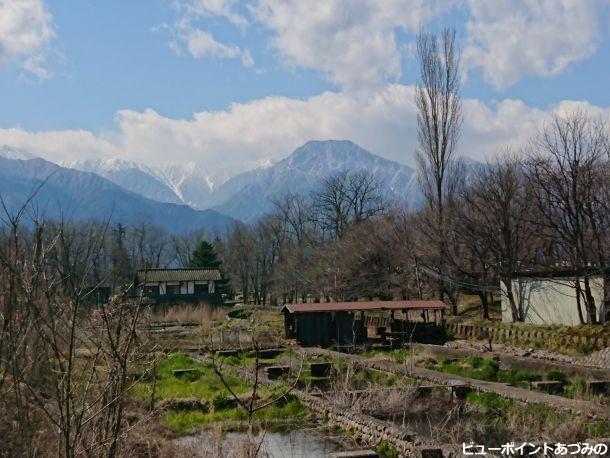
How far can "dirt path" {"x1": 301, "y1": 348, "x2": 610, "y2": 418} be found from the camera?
1272 centimetres

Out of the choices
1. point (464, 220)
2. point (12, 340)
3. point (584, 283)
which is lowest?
point (12, 340)

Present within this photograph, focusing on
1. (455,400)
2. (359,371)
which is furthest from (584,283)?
(455,400)

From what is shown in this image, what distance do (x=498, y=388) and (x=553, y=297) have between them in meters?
14.2

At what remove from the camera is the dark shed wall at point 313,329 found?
100ft

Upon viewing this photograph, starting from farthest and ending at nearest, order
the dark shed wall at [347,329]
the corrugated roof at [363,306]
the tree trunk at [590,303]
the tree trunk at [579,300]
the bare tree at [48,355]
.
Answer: the dark shed wall at [347,329] → the corrugated roof at [363,306] → the tree trunk at [579,300] → the tree trunk at [590,303] → the bare tree at [48,355]

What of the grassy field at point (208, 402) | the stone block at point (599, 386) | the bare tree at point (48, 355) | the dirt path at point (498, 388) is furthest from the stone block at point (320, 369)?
the bare tree at point (48, 355)

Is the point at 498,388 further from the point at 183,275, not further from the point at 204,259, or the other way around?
the point at 204,259

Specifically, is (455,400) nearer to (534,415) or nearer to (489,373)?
(534,415)

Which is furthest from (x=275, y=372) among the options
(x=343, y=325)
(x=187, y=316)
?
(x=187, y=316)

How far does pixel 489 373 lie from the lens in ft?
64.1

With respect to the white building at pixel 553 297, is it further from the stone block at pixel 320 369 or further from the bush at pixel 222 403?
the bush at pixel 222 403

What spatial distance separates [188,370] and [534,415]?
461 inches

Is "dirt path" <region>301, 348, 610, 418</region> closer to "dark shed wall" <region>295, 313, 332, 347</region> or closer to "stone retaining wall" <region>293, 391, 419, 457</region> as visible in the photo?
"stone retaining wall" <region>293, 391, 419, 457</region>

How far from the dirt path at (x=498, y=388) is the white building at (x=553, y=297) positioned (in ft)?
30.1
